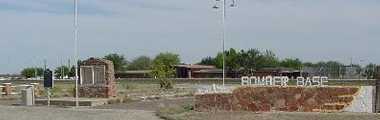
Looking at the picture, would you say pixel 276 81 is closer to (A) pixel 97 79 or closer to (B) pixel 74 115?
(B) pixel 74 115

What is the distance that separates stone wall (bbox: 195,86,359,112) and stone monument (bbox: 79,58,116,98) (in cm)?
966

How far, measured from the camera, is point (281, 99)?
2286cm

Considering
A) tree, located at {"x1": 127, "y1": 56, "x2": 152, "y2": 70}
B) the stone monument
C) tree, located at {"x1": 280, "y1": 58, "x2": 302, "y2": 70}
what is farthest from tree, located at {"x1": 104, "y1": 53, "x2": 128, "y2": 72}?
→ the stone monument

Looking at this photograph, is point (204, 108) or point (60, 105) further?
point (60, 105)

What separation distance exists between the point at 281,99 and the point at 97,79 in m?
12.8

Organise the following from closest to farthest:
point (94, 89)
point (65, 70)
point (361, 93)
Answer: point (361, 93), point (94, 89), point (65, 70)

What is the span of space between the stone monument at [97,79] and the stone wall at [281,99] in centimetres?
966

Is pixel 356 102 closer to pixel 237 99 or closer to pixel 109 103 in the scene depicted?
pixel 237 99

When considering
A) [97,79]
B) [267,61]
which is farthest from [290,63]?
[97,79]

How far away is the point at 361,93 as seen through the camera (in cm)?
2231

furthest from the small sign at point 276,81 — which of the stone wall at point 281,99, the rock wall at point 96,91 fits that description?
the rock wall at point 96,91

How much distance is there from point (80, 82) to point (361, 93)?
626 inches

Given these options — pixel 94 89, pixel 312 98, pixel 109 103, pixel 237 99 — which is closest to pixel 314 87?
pixel 312 98

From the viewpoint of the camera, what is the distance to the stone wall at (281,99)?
73.5 feet
